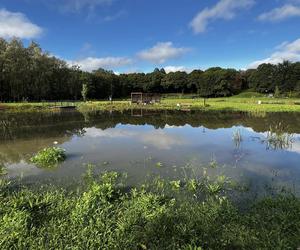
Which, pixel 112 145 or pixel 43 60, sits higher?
pixel 43 60

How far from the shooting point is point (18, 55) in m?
66.2

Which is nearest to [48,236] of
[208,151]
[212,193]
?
[212,193]

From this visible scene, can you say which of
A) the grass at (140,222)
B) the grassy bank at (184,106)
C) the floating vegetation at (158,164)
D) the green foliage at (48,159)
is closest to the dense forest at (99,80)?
the grassy bank at (184,106)

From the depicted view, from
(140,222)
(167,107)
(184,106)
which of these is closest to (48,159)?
(140,222)

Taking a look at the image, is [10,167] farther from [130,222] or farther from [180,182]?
[130,222]

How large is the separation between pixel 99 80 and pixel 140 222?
303 feet

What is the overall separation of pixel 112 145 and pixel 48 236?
11.7m

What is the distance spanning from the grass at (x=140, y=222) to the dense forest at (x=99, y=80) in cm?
6269

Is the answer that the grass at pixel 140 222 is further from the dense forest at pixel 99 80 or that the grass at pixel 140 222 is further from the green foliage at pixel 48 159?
the dense forest at pixel 99 80

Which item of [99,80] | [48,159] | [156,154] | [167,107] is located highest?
[99,80]

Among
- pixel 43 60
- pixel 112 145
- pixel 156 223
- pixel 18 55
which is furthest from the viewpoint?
pixel 43 60

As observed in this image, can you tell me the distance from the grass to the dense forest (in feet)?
206

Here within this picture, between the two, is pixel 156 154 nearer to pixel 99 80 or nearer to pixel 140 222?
pixel 140 222

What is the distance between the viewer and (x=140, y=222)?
6695 millimetres
